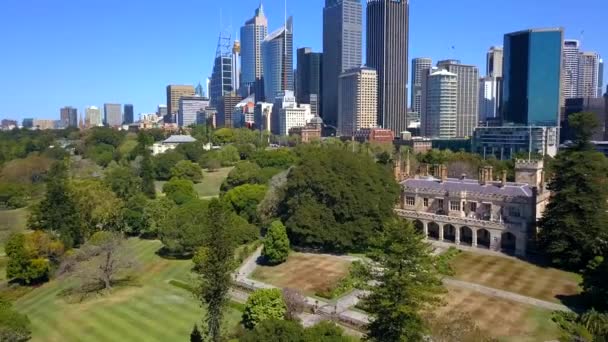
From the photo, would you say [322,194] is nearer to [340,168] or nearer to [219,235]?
[340,168]

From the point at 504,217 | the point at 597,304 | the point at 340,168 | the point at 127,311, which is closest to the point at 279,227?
the point at 340,168

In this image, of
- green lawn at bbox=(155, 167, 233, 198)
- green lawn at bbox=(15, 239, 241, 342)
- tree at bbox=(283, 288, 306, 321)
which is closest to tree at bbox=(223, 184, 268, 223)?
green lawn at bbox=(15, 239, 241, 342)

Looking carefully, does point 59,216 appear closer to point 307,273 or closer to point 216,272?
point 307,273

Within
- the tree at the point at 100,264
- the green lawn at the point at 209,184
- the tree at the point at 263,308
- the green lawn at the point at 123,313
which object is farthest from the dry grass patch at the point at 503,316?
the green lawn at the point at 209,184

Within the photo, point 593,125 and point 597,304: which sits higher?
point 593,125

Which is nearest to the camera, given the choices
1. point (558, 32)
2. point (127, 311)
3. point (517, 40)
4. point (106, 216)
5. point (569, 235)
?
point (127, 311)

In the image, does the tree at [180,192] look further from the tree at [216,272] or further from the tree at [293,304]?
the tree at [216,272]
